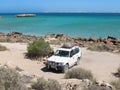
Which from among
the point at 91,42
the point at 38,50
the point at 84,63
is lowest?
the point at 91,42

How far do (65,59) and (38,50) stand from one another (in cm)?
379

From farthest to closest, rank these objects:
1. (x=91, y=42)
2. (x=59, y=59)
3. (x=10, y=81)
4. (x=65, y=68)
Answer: (x=91, y=42) → (x=59, y=59) → (x=65, y=68) → (x=10, y=81)

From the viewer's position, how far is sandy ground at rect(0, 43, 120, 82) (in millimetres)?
20200

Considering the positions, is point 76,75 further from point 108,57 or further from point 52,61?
point 108,57

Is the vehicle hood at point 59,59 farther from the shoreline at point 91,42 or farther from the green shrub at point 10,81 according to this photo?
the green shrub at point 10,81

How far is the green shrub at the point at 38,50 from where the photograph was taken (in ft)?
81.9

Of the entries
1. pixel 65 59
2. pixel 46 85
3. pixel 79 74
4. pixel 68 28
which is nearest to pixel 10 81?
pixel 46 85

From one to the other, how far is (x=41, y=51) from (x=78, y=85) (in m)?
11.0

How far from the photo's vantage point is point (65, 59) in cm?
2166

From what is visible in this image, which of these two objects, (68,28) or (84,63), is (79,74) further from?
(68,28)

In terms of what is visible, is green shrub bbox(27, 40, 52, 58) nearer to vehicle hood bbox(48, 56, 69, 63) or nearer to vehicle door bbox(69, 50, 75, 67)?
vehicle door bbox(69, 50, 75, 67)

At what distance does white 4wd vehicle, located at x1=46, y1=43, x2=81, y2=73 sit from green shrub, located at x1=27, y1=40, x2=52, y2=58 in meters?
2.41

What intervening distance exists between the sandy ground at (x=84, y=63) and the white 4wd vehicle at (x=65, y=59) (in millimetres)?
450

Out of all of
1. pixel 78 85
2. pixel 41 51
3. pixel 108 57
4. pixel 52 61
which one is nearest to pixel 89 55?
pixel 108 57
